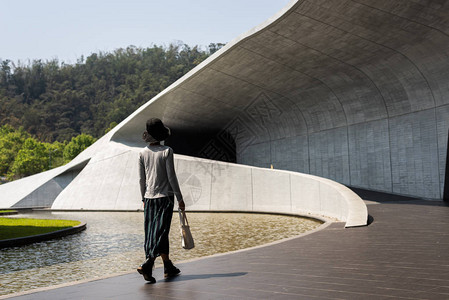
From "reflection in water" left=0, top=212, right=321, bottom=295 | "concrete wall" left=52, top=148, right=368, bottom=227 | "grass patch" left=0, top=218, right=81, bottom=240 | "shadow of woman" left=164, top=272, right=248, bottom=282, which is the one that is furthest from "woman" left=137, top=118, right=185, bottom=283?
"grass patch" left=0, top=218, right=81, bottom=240

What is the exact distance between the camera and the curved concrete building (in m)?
14.1

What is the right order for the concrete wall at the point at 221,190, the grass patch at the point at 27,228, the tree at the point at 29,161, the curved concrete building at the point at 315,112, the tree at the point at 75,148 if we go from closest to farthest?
1. the grass patch at the point at 27,228
2. the concrete wall at the point at 221,190
3. the curved concrete building at the point at 315,112
4. the tree at the point at 29,161
5. the tree at the point at 75,148

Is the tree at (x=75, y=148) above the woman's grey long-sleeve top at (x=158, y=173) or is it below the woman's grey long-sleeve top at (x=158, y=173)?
above

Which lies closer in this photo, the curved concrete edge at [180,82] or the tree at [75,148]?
the curved concrete edge at [180,82]

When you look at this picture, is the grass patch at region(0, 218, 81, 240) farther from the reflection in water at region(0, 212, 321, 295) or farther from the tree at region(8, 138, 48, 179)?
the tree at region(8, 138, 48, 179)

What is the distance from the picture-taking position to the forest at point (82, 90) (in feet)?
328

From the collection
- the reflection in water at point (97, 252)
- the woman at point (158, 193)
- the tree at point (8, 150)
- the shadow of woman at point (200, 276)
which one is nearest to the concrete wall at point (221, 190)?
the reflection in water at point (97, 252)

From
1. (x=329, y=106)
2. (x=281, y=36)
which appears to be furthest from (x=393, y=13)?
(x=329, y=106)

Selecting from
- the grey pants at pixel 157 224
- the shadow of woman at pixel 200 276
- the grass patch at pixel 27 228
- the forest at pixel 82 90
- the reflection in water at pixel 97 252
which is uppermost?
the forest at pixel 82 90

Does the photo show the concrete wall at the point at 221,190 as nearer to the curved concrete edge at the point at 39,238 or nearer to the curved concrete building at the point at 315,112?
the curved concrete building at the point at 315,112

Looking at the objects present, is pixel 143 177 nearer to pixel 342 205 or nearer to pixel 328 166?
pixel 342 205

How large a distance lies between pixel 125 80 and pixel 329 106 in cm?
Answer: 10262

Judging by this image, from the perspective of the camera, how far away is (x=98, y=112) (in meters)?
105

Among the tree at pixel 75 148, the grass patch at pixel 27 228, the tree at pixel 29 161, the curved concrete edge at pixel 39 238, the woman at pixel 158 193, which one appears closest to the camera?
the woman at pixel 158 193
